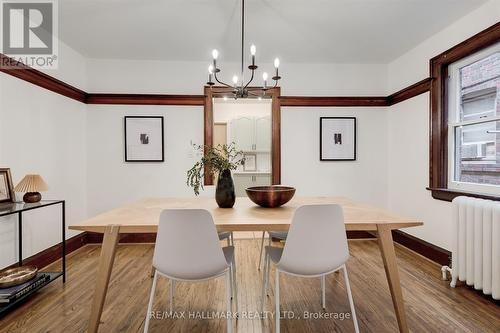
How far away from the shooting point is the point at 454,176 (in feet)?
9.34

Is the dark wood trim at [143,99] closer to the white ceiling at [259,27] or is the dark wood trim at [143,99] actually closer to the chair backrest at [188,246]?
the white ceiling at [259,27]

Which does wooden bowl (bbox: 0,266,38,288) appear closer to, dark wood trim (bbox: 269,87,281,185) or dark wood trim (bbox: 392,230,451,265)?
dark wood trim (bbox: 269,87,281,185)

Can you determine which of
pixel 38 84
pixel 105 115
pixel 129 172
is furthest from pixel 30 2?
pixel 129 172

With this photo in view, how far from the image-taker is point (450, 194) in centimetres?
273

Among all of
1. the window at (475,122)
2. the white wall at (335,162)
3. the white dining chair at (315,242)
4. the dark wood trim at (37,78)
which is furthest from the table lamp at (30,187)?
the window at (475,122)

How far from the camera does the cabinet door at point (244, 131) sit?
5.98m

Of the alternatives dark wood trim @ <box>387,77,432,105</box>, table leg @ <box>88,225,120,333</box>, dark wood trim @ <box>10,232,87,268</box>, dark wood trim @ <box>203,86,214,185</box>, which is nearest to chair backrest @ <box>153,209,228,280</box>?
table leg @ <box>88,225,120,333</box>

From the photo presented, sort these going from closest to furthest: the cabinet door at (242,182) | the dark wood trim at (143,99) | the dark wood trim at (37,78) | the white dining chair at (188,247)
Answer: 1. the white dining chair at (188,247)
2. the dark wood trim at (37,78)
3. the dark wood trim at (143,99)
4. the cabinet door at (242,182)

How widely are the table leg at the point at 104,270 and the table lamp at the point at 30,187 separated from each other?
1.24 m

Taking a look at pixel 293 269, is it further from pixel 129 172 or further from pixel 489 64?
pixel 129 172

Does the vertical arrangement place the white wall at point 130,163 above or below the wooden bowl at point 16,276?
above

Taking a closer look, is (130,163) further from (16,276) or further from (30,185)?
(16,276)

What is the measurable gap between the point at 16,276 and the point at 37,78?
1823 millimetres

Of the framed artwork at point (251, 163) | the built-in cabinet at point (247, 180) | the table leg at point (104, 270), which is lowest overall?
the table leg at point (104, 270)
